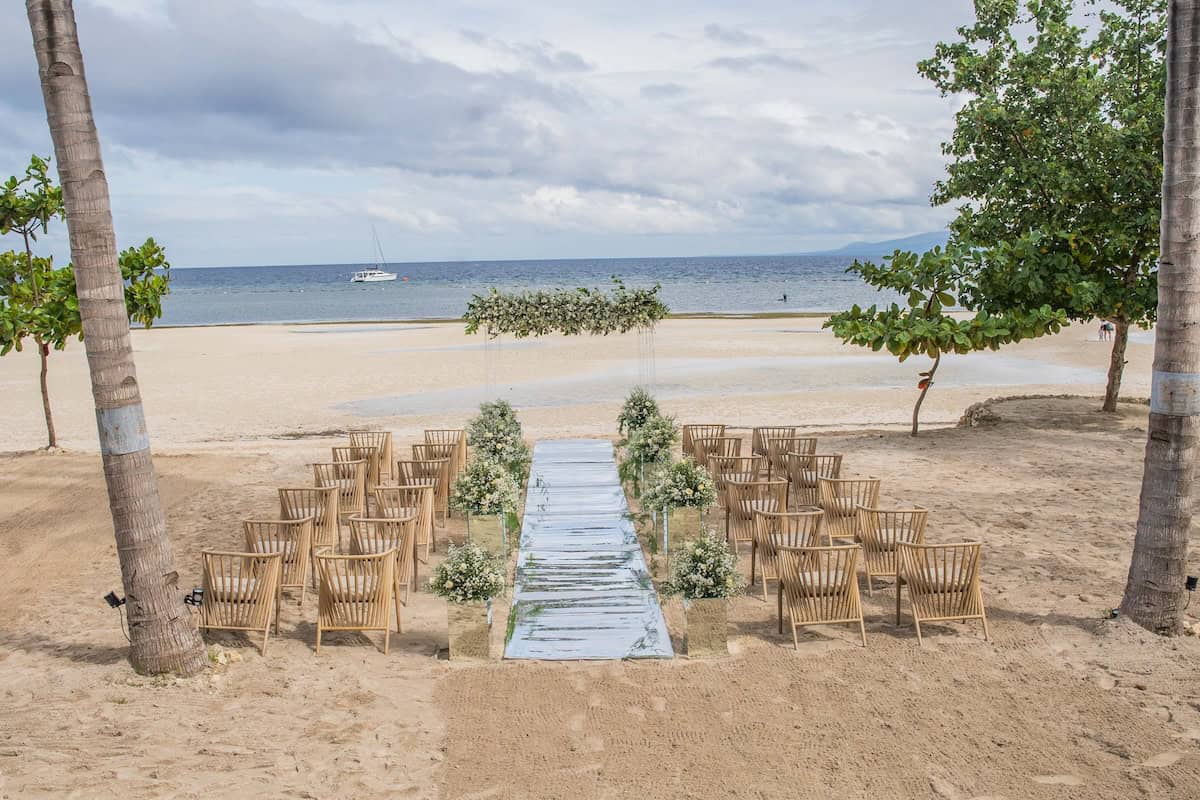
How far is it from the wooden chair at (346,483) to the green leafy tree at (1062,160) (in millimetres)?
10355

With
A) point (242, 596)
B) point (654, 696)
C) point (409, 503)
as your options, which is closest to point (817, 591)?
point (654, 696)

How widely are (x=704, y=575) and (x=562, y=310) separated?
8.72 metres

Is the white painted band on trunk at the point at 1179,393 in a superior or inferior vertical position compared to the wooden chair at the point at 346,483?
superior

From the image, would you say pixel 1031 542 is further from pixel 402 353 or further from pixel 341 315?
pixel 341 315

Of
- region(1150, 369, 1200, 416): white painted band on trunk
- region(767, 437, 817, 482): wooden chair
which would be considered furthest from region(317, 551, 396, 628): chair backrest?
region(1150, 369, 1200, 416): white painted band on trunk

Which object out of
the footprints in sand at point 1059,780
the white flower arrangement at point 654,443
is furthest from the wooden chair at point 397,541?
the footprints in sand at point 1059,780

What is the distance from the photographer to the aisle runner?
24.4 ft

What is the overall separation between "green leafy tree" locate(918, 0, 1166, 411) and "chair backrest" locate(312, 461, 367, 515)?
10.4m

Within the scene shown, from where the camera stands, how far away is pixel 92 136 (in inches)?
249

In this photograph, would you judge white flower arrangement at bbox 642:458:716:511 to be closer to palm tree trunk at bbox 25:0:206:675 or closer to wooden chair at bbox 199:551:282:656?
wooden chair at bbox 199:551:282:656

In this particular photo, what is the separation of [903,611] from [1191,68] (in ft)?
15.5

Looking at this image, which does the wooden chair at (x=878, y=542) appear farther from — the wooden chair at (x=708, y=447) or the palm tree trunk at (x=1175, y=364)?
the wooden chair at (x=708, y=447)

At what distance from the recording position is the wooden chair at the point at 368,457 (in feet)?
40.2

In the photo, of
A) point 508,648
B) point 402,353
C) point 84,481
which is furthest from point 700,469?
point 402,353
